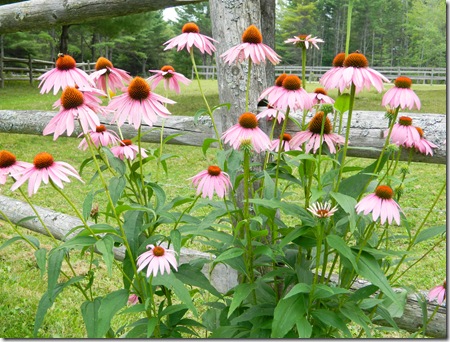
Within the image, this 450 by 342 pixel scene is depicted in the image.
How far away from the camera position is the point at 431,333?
54.5 inches

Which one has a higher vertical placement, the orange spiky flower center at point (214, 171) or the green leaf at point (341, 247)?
the orange spiky flower center at point (214, 171)

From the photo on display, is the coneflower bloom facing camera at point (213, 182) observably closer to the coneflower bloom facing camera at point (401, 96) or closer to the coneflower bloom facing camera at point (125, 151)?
the coneflower bloom facing camera at point (125, 151)

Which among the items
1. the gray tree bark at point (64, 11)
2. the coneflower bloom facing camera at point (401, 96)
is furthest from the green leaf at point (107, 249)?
the gray tree bark at point (64, 11)

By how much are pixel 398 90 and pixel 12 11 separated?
6.40 ft

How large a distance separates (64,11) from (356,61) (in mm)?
1520

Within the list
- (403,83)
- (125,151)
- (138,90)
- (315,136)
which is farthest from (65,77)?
(403,83)

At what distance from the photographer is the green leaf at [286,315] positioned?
90 centimetres

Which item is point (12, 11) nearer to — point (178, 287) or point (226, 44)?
point (226, 44)

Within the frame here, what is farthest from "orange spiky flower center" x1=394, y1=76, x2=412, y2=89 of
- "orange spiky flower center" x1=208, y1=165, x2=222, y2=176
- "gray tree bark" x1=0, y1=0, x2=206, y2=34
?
"gray tree bark" x1=0, y1=0, x2=206, y2=34

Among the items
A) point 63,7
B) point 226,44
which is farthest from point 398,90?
point 63,7

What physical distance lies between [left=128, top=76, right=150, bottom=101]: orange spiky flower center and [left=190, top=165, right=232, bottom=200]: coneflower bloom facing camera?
0.70ft

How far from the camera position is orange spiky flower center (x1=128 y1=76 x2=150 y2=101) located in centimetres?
88

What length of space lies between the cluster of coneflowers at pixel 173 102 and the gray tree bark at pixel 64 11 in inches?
28.5

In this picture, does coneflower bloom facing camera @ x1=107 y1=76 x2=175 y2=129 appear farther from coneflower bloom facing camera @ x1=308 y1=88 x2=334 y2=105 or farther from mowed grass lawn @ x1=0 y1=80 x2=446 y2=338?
coneflower bloom facing camera @ x1=308 y1=88 x2=334 y2=105
